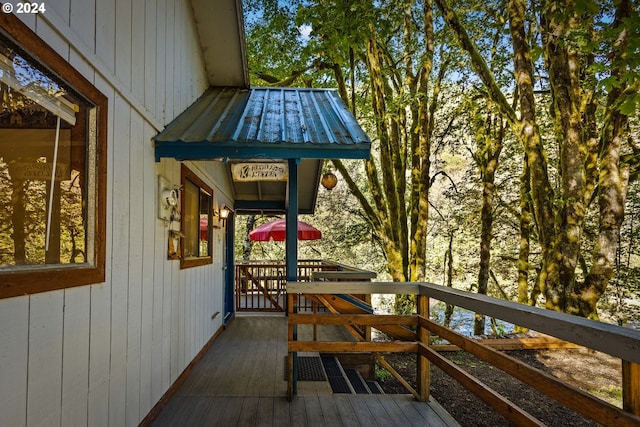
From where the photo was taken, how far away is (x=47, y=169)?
174 cm

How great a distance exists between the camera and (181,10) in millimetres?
3951

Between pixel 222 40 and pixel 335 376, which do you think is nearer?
pixel 335 376

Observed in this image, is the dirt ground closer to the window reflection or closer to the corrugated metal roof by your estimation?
the corrugated metal roof

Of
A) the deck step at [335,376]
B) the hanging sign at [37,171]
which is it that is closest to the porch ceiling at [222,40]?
the hanging sign at [37,171]

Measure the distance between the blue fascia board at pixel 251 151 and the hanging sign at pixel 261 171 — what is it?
146 centimetres

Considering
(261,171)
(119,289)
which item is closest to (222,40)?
(261,171)

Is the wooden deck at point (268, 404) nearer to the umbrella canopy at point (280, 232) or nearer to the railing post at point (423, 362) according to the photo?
the railing post at point (423, 362)

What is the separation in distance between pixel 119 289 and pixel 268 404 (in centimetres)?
165

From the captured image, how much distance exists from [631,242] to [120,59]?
11.1 meters

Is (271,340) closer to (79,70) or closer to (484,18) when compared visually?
(79,70)

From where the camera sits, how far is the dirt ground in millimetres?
4480

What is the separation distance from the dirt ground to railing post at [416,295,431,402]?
5.59ft

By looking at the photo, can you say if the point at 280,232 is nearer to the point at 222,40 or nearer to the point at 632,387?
the point at 222,40

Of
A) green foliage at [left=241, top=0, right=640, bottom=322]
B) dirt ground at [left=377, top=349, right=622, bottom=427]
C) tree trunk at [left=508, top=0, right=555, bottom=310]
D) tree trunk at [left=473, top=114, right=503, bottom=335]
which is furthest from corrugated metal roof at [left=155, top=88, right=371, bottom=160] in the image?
tree trunk at [left=473, top=114, right=503, bottom=335]
